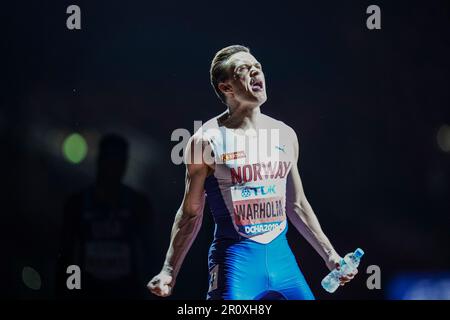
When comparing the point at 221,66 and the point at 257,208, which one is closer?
the point at 257,208

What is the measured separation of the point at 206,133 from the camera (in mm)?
3602

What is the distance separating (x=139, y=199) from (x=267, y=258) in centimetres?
94

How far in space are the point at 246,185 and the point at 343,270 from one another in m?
0.82

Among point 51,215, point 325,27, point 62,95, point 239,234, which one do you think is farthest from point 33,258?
point 325,27

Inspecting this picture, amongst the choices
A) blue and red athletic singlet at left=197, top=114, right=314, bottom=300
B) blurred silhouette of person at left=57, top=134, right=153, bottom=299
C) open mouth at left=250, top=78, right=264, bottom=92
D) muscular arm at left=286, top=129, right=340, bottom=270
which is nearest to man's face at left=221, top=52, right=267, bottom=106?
open mouth at left=250, top=78, right=264, bottom=92

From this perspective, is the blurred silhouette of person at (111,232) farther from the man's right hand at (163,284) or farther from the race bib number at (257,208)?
the race bib number at (257,208)

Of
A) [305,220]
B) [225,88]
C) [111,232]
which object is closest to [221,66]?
[225,88]

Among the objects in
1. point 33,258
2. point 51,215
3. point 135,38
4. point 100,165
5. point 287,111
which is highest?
point 135,38

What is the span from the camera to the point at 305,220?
144 inches

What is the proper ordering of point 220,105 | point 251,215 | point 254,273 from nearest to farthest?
point 254,273 < point 251,215 < point 220,105

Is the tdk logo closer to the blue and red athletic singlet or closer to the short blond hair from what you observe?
the blue and red athletic singlet

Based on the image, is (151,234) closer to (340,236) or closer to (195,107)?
(195,107)

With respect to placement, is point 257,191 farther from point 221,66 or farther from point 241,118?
point 221,66

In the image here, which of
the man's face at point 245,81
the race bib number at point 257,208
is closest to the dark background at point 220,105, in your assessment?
the man's face at point 245,81
